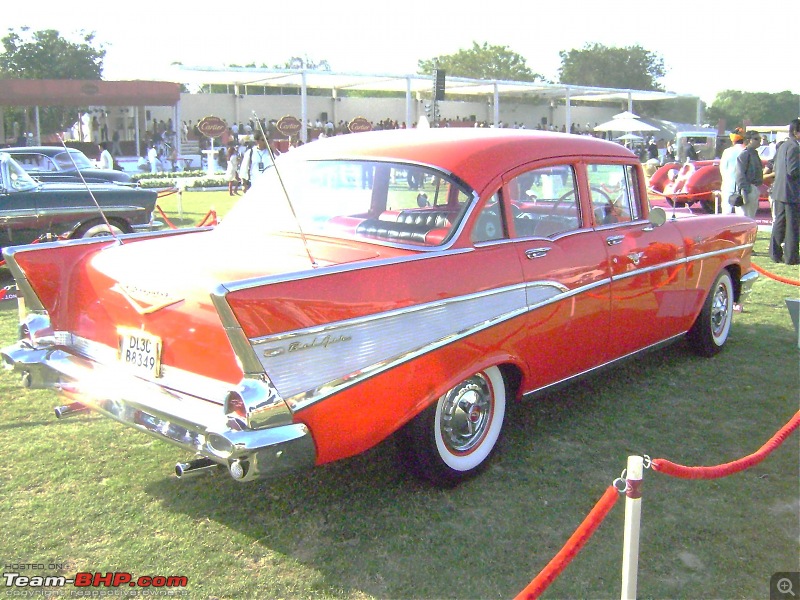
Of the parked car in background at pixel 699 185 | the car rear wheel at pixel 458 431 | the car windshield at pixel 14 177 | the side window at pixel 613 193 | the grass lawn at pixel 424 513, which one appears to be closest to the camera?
the grass lawn at pixel 424 513

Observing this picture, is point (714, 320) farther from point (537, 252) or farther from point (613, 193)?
point (537, 252)

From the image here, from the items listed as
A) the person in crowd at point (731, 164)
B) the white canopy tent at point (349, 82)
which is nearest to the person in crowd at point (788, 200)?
the person in crowd at point (731, 164)

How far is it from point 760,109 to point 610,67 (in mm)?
15980

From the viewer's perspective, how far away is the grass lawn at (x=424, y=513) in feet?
9.80

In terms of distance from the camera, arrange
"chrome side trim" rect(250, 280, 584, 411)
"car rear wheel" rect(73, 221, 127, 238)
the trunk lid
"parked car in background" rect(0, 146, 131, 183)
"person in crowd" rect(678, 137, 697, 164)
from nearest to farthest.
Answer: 1. "chrome side trim" rect(250, 280, 584, 411)
2. the trunk lid
3. "car rear wheel" rect(73, 221, 127, 238)
4. "parked car in background" rect(0, 146, 131, 183)
5. "person in crowd" rect(678, 137, 697, 164)

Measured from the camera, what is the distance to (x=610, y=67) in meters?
76.6

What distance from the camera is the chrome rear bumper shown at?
112 inches

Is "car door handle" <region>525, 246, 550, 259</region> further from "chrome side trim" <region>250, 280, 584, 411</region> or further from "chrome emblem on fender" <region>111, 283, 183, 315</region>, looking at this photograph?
"chrome emblem on fender" <region>111, 283, 183, 315</region>

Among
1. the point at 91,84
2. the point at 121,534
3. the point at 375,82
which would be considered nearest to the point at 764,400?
the point at 121,534

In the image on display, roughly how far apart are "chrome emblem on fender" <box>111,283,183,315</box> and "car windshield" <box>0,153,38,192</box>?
6290mm

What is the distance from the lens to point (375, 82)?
118 feet

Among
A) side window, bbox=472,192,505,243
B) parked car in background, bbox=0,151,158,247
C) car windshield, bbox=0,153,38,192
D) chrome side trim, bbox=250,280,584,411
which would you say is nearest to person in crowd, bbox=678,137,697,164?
parked car in background, bbox=0,151,158,247

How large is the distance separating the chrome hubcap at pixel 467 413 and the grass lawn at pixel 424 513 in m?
0.23

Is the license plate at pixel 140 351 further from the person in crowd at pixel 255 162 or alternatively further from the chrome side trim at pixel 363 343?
the person in crowd at pixel 255 162
